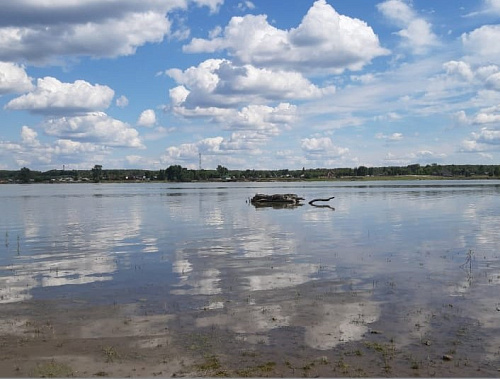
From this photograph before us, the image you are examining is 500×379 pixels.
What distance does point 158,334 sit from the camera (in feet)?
46.7

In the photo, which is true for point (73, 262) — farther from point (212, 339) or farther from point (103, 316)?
point (212, 339)

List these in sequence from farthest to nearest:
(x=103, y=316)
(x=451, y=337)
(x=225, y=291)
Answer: (x=225, y=291) < (x=103, y=316) < (x=451, y=337)

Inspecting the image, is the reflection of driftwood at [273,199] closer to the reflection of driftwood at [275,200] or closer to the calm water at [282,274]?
the reflection of driftwood at [275,200]

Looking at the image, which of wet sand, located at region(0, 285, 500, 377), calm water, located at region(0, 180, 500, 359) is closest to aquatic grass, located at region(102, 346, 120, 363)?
wet sand, located at region(0, 285, 500, 377)

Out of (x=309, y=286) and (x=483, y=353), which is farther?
(x=309, y=286)

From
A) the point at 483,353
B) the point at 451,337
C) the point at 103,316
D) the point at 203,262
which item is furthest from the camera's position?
the point at 203,262

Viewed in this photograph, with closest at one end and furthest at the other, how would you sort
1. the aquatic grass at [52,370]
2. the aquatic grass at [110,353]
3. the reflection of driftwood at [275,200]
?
1. the aquatic grass at [52,370]
2. the aquatic grass at [110,353]
3. the reflection of driftwood at [275,200]

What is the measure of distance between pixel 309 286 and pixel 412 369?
9.10 meters

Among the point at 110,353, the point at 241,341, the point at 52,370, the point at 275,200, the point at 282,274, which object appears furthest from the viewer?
the point at 275,200

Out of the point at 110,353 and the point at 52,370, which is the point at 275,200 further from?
the point at 52,370

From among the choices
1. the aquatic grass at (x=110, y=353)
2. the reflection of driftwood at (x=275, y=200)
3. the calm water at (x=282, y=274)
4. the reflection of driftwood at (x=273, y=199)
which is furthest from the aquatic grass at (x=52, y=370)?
the reflection of driftwood at (x=273, y=199)

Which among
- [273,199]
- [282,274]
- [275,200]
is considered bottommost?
[282,274]

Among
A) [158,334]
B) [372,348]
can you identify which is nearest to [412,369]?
[372,348]

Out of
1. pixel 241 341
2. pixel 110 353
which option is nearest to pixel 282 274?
pixel 241 341
